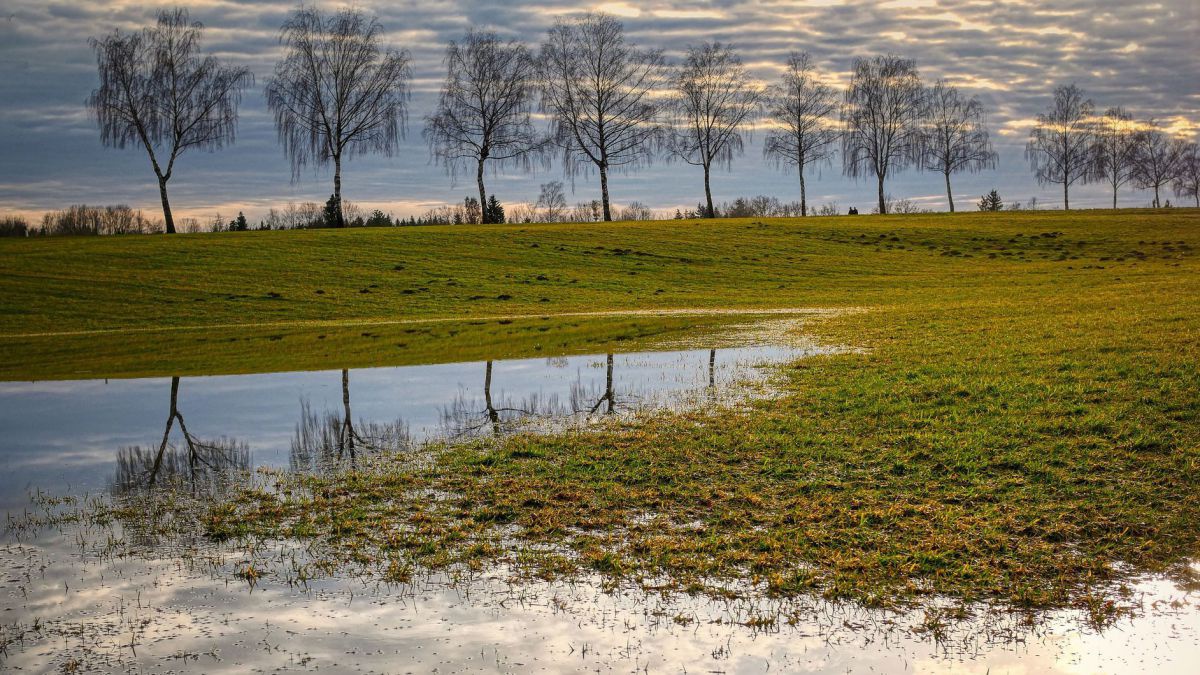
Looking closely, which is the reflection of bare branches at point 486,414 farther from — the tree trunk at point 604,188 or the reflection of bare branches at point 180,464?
the tree trunk at point 604,188

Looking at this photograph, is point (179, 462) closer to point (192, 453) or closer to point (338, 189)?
point (192, 453)

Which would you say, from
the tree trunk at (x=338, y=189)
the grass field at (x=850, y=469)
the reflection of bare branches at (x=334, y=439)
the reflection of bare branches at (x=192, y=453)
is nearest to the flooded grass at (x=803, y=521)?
the grass field at (x=850, y=469)

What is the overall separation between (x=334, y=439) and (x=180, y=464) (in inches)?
79.1

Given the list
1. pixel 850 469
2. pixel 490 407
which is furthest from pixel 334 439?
pixel 850 469

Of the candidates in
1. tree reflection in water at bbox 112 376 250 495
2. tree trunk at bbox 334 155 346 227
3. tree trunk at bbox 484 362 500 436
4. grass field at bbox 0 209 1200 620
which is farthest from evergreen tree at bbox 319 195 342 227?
tree reflection in water at bbox 112 376 250 495

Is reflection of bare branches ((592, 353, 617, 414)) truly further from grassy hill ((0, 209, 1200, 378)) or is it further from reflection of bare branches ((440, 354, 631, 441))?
grassy hill ((0, 209, 1200, 378))

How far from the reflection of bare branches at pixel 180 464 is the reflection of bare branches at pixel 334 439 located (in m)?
0.72

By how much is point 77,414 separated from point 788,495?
1311 cm

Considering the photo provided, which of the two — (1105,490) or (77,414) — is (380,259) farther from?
(1105,490)

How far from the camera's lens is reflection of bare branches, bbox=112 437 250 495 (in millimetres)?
10836

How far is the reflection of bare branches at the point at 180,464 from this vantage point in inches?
427

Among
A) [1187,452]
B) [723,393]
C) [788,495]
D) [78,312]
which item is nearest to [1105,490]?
[1187,452]

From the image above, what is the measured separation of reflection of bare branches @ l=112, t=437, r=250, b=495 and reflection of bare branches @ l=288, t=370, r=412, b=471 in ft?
2.35

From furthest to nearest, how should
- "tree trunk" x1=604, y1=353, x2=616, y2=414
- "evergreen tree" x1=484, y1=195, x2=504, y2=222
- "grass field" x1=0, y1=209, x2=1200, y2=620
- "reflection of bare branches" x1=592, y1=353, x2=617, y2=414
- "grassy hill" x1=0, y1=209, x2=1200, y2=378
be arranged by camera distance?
"evergreen tree" x1=484, y1=195, x2=504, y2=222 → "grassy hill" x1=0, y1=209, x2=1200, y2=378 → "tree trunk" x1=604, y1=353, x2=616, y2=414 → "reflection of bare branches" x1=592, y1=353, x2=617, y2=414 → "grass field" x1=0, y1=209, x2=1200, y2=620
